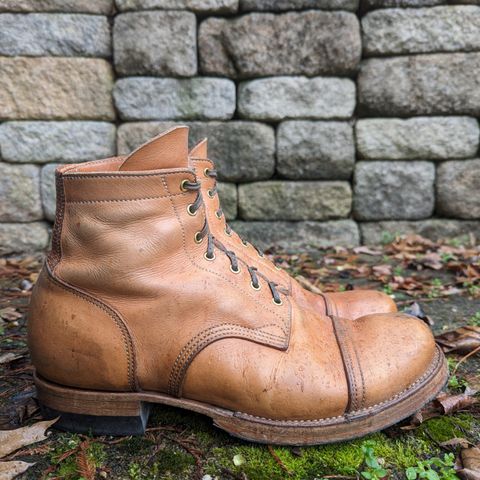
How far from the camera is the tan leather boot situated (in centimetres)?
111

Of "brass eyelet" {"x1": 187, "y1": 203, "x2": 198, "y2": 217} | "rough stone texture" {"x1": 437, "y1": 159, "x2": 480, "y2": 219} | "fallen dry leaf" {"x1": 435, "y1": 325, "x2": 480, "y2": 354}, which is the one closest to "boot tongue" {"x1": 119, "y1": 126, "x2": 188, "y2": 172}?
"brass eyelet" {"x1": 187, "y1": 203, "x2": 198, "y2": 217}

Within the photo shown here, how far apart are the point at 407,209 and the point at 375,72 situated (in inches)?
39.6

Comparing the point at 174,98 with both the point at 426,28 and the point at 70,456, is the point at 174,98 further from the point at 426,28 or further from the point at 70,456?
the point at 70,456

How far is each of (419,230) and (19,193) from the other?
293 cm

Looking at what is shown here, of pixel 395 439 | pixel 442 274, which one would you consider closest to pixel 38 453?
pixel 395 439

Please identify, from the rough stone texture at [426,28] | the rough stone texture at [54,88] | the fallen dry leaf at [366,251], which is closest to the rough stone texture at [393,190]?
the fallen dry leaf at [366,251]

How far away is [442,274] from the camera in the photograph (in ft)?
8.96

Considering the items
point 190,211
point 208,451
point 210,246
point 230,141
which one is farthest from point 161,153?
point 230,141

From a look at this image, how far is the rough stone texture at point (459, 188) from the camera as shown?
335 centimetres

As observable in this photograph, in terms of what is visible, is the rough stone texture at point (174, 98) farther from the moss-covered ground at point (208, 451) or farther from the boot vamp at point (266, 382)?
the boot vamp at point (266, 382)

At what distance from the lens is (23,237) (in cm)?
337

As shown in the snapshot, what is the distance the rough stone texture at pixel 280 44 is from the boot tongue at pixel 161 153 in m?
2.20

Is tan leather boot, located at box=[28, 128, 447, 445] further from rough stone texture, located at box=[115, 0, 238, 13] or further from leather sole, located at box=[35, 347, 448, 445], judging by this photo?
rough stone texture, located at box=[115, 0, 238, 13]

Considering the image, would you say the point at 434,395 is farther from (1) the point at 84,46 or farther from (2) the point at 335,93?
(1) the point at 84,46
